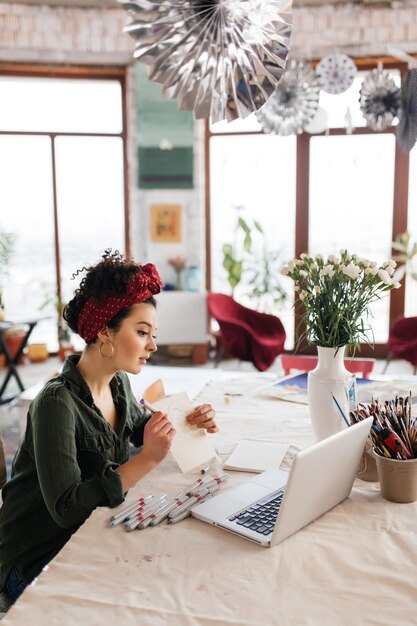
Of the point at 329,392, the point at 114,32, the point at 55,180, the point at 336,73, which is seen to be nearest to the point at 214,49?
the point at 329,392

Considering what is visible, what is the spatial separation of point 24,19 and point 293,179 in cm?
313

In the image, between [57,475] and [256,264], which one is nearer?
[57,475]

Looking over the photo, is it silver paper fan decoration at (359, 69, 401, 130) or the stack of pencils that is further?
silver paper fan decoration at (359, 69, 401, 130)

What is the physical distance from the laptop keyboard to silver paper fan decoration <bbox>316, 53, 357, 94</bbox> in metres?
4.70

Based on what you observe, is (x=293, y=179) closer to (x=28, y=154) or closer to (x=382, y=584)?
(x=28, y=154)

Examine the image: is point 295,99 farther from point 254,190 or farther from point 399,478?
point 399,478

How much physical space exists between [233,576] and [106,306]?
741mm

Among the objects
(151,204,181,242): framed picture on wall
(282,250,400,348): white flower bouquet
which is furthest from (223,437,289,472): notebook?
(151,204,181,242): framed picture on wall

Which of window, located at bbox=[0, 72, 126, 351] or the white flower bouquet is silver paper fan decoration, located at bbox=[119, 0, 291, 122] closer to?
the white flower bouquet

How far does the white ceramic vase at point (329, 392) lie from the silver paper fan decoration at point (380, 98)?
3.83 meters

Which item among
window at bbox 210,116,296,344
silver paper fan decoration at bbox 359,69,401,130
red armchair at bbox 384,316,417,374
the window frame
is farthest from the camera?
window at bbox 210,116,296,344

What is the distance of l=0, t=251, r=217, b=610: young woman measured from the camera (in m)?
1.33

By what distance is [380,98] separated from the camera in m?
4.95

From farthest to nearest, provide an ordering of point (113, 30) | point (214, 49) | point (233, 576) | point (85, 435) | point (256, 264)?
point (256, 264) → point (113, 30) → point (214, 49) → point (85, 435) → point (233, 576)
